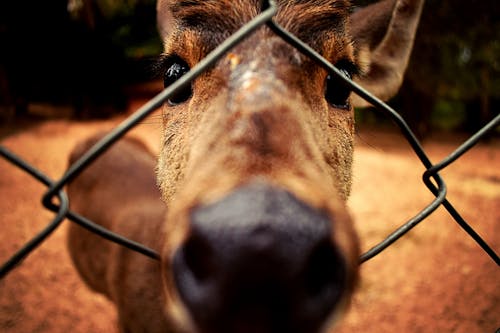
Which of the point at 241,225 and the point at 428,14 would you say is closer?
the point at 241,225

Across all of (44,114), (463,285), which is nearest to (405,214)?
(463,285)

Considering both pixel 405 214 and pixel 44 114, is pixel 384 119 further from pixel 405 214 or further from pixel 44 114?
pixel 44 114

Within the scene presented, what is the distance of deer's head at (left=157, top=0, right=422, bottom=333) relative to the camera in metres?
0.70

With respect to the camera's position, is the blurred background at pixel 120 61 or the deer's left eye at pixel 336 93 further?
the blurred background at pixel 120 61

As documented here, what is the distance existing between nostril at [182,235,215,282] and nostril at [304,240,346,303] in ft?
0.63

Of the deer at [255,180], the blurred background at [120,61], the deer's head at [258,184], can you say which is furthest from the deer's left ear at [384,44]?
the blurred background at [120,61]

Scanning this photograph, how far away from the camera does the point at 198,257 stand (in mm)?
745

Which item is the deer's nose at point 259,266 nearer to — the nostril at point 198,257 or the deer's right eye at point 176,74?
the nostril at point 198,257

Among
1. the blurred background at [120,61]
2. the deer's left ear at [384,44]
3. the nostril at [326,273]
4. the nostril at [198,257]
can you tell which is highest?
the nostril at [198,257]

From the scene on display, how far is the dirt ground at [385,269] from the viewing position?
344cm

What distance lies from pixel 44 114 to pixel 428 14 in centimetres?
1078

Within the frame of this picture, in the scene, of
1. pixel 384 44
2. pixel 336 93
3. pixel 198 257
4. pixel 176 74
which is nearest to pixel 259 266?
pixel 198 257

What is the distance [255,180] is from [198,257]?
7.6 inches

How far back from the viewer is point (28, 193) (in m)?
6.03
